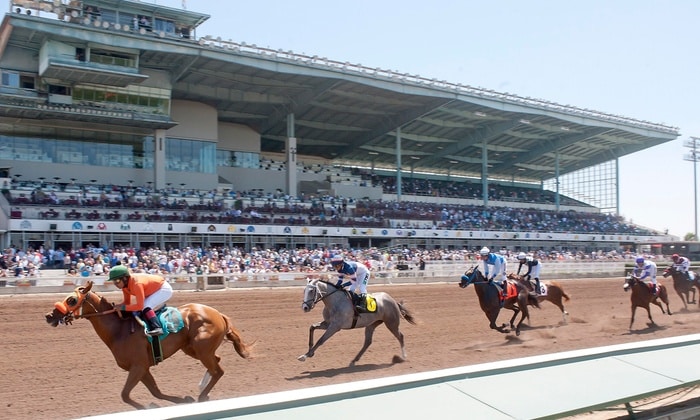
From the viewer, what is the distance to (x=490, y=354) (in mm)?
11680

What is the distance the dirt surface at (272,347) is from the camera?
8.73 meters

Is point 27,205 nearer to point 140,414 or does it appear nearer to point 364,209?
point 364,209

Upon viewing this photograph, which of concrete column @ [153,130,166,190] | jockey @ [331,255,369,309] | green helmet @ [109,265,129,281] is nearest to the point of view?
green helmet @ [109,265,129,281]

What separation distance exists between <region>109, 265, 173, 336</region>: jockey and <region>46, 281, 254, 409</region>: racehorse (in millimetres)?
147

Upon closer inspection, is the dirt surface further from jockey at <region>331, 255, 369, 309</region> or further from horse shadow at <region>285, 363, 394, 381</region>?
jockey at <region>331, 255, 369, 309</region>

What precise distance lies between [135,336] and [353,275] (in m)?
4.39

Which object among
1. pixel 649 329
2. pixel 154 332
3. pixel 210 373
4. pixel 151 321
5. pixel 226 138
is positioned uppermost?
pixel 226 138

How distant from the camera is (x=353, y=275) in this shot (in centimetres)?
1099

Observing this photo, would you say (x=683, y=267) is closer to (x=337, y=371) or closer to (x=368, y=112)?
(x=337, y=371)

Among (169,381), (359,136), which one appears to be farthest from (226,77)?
(169,381)

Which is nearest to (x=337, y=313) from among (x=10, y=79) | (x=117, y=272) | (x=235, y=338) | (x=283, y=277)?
(x=235, y=338)

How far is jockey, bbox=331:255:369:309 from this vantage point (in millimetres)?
10836

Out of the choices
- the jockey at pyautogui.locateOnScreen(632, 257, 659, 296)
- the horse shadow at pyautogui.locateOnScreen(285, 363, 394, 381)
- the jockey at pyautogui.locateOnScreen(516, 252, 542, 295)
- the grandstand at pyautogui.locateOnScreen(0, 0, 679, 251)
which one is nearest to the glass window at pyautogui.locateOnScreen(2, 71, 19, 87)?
the grandstand at pyautogui.locateOnScreen(0, 0, 679, 251)

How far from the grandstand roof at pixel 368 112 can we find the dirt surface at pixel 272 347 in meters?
19.1
